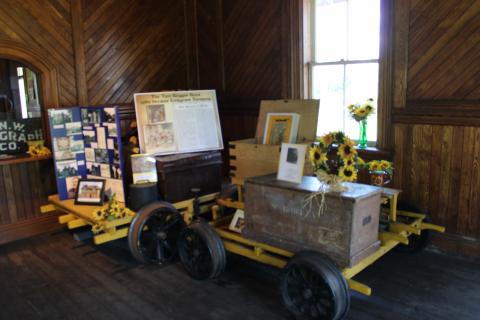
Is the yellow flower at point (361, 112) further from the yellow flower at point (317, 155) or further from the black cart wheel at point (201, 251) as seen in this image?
the black cart wheel at point (201, 251)

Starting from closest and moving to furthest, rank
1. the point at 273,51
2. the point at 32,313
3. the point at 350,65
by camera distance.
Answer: the point at 32,313, the point at 350,65, the point at 273,51

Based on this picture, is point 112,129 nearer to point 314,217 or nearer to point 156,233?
point 156,233

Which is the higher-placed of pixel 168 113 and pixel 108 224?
pixel 168 113

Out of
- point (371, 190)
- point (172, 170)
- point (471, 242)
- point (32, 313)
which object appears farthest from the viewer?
point (172, 170)

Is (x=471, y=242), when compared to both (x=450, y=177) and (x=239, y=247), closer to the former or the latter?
(x=450, y=177)

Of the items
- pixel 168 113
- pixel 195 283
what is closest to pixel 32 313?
pixel 195 283

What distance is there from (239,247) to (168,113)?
1.74 meters

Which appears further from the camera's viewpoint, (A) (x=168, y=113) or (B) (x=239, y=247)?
(A) (x=168, y=113)

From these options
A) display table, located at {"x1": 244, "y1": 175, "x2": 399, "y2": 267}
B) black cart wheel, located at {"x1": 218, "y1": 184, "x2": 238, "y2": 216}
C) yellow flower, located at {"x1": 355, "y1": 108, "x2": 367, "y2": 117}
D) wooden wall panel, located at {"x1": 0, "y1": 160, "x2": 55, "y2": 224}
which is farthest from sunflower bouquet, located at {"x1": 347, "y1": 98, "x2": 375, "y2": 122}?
wooden wall panel, located at {"x1": 0, "y1": 160, "x2": 55, "y2": 224}

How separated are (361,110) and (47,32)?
3.56 m

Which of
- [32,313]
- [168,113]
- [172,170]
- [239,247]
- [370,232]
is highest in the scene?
[168,113]

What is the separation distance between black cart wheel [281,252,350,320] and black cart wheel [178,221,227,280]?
692 millimetres

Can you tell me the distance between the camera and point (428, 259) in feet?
13.0

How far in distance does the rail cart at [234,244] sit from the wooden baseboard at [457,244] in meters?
0.30
